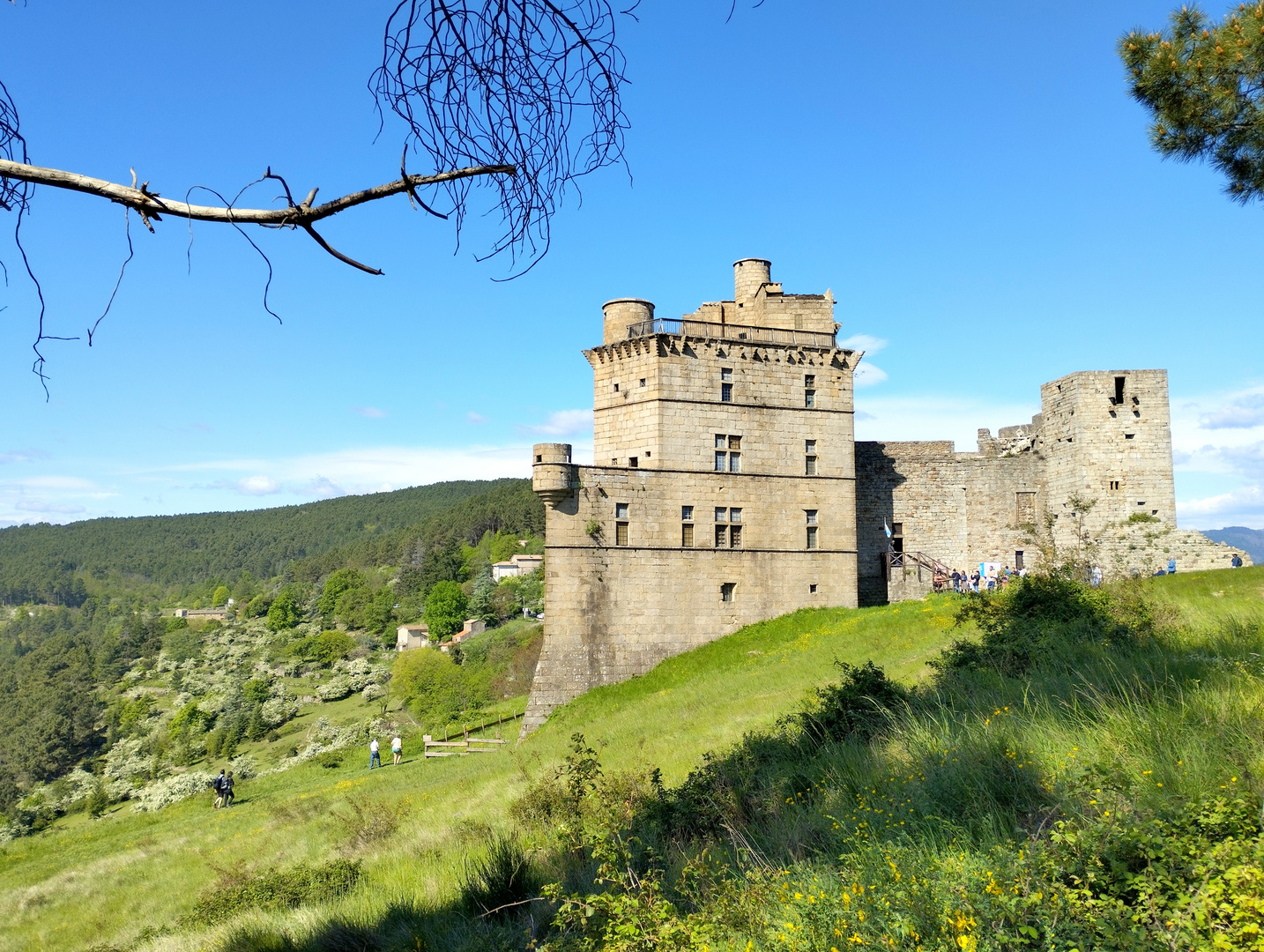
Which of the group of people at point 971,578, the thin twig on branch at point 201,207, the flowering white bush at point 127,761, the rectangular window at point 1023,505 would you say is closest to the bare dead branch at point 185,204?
the thin twig on branch at point 201,207

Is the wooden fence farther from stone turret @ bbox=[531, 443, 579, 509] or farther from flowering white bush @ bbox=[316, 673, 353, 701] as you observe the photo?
flowering white bush @ bbox=[316, 673, 353, 701]

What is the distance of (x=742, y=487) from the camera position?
29516 mm

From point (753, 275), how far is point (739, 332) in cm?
333

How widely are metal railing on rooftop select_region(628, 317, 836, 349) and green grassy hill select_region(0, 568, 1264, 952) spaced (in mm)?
13787

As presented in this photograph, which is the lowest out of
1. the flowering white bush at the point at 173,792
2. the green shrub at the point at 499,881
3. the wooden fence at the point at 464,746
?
the flowering white bush at the point at 173,792

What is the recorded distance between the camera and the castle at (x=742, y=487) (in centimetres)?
2706

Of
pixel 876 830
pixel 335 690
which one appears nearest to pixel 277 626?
pixel 335 690

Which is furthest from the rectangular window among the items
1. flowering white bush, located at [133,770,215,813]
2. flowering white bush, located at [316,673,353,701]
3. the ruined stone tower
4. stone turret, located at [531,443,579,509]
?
flowering white bush, located at [316,673,353,701]

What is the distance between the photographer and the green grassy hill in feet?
16.0

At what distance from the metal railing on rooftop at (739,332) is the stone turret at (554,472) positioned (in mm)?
5096

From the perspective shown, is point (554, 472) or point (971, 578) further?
point (971, 578)

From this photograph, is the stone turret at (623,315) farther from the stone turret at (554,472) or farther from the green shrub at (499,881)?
the green shrub at (499,881)

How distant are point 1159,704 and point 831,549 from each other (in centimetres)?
2362

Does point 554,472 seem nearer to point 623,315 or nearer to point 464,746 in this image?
point 623,315
